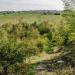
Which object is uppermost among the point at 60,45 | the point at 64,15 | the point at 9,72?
the point at 64,15

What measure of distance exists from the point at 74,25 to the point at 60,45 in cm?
1399

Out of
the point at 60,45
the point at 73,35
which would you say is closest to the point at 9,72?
the point at 73,35

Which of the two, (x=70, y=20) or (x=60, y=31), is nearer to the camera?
(x=70, y=20)

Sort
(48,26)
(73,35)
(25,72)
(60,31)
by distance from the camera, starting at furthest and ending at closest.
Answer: (48,26), (60,31), (73,35), (25,72)

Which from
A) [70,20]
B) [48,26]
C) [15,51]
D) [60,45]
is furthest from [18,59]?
[48,26]

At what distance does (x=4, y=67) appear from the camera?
874 inches

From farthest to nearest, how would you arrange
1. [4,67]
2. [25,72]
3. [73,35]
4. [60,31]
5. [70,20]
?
1. [60,31]
2. [70,20]
3. [73,35]
4. [4,67]
5. [25,72]

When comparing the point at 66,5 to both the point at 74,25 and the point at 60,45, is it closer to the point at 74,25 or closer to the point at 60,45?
the point at 74,25

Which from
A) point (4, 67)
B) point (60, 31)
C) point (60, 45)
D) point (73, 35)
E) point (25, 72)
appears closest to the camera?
point (25, 72)

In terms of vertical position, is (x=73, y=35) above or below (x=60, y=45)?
above

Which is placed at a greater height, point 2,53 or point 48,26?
point 2,53

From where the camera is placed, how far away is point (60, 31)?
1597 inches

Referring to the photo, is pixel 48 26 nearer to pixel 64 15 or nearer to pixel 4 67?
pixel 64 15

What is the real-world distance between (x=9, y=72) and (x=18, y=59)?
1171 mm
